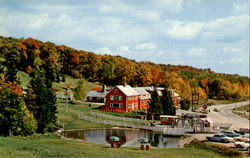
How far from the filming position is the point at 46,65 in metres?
108

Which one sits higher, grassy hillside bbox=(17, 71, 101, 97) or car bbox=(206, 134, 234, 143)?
grassy hillside bbox=(17, 71, 101, 97)

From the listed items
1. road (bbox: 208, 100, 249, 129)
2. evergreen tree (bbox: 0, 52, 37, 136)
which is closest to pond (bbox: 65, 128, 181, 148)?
evergreen tree (bbox: 0, 52, 37, 136)

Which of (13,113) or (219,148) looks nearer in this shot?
(219,148)

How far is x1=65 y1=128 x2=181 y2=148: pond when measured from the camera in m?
44.8

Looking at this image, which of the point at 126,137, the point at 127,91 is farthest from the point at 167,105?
the point at 126,137

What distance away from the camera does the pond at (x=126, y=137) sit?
147 feet

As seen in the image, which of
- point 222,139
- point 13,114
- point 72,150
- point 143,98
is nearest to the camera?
point 72,150

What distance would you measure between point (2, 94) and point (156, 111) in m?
36.9

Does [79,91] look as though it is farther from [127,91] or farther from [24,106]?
[24,106]

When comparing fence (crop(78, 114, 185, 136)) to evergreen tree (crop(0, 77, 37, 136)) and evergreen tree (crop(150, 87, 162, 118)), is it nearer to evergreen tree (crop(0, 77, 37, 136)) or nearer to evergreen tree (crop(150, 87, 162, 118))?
evergreen tree (crop(150, 87, 162, 118))

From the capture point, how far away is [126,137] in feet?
165

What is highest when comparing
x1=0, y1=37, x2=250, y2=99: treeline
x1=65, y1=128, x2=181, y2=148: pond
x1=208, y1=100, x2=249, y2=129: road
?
x1=0, y1=37, x2=250, y2=99: treeline

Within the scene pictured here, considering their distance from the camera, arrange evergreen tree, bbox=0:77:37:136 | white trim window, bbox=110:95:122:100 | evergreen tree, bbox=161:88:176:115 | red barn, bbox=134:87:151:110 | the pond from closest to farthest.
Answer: evergreen tree, bbox=0:77:37:136 < the pond < evergreen tree, bbox=161:88:176:115 < white trim window, bbox=110:95:122:100 < red barn, bbox=134:87:151:110

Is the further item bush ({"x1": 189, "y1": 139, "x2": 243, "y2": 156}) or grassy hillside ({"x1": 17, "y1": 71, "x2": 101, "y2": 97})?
grassy hillside ({"x1": 17, "y1": 71, "x2": 101, "y2": 97})
